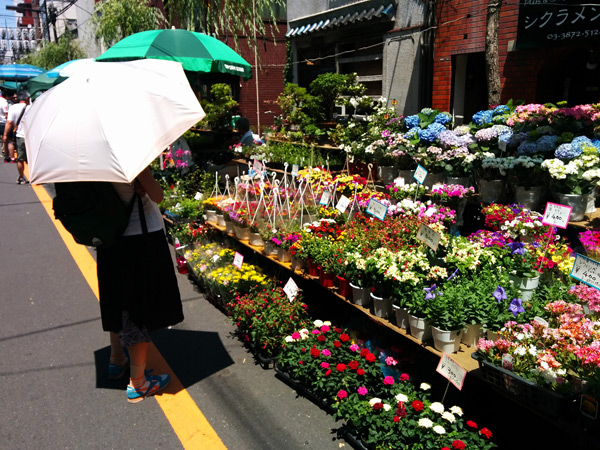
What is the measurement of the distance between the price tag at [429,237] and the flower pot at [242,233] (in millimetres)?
2082

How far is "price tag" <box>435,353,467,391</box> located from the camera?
8.50 ft

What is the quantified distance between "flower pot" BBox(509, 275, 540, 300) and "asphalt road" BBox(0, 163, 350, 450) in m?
1.55

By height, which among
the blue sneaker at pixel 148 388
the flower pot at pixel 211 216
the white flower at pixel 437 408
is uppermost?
the flower pot at pixel 211 216

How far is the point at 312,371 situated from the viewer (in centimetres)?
341

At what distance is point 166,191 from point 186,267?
Answer: 5.44ft

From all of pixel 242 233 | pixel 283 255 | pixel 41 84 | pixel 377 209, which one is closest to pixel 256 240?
pixel 242 233

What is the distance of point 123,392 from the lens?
354 centimetres

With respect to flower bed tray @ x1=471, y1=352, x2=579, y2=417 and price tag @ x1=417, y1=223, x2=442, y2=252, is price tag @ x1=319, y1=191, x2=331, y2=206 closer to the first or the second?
price tag @ x1=417, y1=223, x2=442, y2=252

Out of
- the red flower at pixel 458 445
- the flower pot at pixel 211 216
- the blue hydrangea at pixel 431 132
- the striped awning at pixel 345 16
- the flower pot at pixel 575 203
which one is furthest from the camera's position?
the striped awning at pixel 345 16

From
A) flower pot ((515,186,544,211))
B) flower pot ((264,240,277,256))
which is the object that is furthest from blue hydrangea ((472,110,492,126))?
flower pot ((264,240,277,256))

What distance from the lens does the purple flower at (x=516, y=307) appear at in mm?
2867

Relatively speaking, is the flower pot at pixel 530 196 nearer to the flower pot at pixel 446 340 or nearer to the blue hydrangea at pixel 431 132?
the blue hydrangea at pixel 431 132

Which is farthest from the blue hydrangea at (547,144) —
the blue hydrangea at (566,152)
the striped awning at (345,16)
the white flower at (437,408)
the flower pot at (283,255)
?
the striped awning at (345,16)

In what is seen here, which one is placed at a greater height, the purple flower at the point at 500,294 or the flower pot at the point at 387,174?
the flower pot at the point at 387,174
